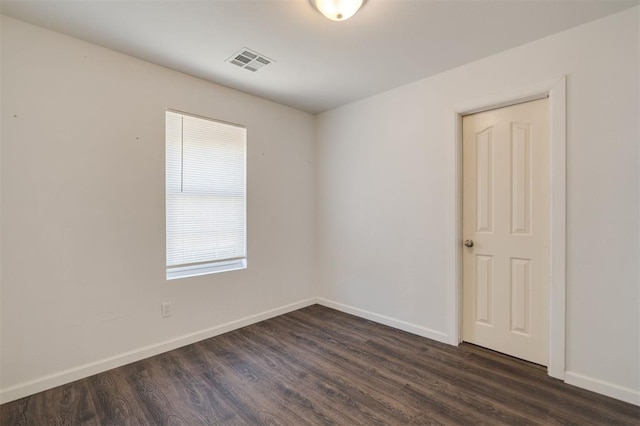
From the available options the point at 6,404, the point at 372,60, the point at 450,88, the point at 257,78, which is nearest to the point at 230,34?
the point at 257,78

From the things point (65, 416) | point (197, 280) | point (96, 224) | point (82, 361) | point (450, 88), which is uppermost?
point (450, 88)

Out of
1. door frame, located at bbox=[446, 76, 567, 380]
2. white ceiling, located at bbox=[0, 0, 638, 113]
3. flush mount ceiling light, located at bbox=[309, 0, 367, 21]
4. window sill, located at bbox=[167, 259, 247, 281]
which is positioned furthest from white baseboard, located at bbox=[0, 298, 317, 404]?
flush mount ceiling light, located at bbox=[309, 0, 367, 21]

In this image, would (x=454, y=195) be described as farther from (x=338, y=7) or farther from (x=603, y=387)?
(x=338, y=7)

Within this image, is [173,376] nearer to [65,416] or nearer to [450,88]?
[65,416]

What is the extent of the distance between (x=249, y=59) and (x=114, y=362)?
277cm

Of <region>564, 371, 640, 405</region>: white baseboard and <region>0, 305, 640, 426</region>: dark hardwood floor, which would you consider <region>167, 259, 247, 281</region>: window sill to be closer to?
<region>0, 305, 640, 426</region>: dark hardwood floor

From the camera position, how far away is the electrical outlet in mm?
2668

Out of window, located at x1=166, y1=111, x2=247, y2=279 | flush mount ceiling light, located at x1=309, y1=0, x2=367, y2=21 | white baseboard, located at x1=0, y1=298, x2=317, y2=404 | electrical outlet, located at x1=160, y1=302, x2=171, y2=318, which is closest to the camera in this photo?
flush mount ceiling light, located at x1=309, y1=0, x2=367, y2=21

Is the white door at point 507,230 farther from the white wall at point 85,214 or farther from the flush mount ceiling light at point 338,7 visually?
the white wall at point 85,214

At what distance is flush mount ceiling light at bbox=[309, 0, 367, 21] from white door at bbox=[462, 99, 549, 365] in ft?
4.99

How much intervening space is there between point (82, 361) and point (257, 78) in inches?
112

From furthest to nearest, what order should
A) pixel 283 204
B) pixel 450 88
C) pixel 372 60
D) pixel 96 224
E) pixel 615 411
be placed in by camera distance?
pixel 283 204 < pixel 450 88 < pixel 372 60 < pixel 96 224 < pixel 615 411

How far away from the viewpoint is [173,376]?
2268 mm

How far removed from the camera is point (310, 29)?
2109 millimetres
